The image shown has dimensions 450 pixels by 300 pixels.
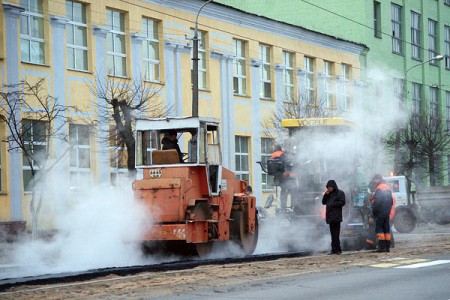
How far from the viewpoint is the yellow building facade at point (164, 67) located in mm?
30109

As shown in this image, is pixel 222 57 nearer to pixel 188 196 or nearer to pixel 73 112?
pixel 73 112

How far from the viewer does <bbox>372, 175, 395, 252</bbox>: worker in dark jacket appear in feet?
77.6

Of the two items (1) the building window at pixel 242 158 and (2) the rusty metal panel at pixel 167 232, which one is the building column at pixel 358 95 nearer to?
(1) the building window at pixel 242 158

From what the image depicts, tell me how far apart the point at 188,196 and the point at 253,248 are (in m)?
2.94

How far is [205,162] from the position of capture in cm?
2186

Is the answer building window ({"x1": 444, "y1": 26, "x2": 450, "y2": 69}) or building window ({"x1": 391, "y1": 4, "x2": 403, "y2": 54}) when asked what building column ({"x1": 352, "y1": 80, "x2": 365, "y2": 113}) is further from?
building window ({"x1": 444, "y1": 26, "x2": 450, "y2": 69})

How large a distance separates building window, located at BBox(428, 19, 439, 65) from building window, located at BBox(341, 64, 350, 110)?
14.0m

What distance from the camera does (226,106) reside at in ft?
134

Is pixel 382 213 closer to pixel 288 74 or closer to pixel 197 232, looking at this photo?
pixel 197 232

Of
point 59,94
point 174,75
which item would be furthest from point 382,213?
point 174,75

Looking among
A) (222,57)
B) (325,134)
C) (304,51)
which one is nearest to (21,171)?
(325,134)

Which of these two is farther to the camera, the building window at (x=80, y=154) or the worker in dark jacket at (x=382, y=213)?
the building window at (x=80, y=154)

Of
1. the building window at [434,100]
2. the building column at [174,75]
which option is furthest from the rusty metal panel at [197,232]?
the building window at [434,100]

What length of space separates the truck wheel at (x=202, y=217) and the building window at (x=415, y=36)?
39888 millimetres
